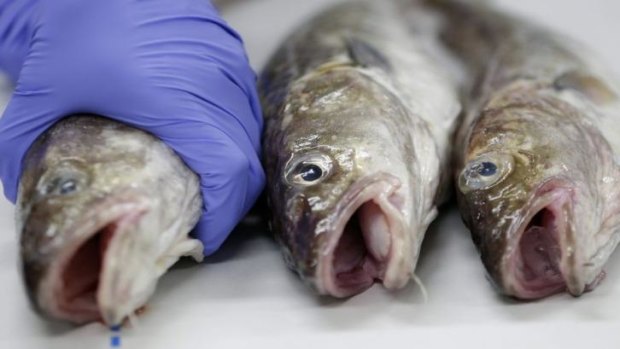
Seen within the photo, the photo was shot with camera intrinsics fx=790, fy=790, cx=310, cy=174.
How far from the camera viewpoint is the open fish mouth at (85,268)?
1645 millimetres

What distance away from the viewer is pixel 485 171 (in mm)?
1948

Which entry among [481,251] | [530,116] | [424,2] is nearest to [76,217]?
[481,251]

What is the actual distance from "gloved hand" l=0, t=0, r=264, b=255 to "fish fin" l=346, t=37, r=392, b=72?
51 centimetres

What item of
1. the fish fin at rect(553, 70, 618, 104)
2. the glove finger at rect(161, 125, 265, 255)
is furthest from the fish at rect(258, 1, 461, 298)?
the fish fin at rect(553, 70, 618, 104)

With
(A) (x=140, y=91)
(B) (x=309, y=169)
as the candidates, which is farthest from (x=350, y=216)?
A: (A) (x=140, y=91)

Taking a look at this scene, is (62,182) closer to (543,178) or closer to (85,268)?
(85,268)

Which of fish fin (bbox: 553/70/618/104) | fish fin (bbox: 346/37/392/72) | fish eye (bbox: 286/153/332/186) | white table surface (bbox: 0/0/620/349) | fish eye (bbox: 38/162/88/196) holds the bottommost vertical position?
white table surface (bbox: 0/0/620/349)

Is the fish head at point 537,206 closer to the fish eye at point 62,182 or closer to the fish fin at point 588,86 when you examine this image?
the fish fin at point 588,86

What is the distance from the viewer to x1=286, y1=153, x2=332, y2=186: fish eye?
74.7 inches

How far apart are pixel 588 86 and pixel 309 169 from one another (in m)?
1.01

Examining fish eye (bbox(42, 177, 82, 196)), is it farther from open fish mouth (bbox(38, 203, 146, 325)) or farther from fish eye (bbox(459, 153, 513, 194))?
fish eye (bbox(459, 153, 513, 194))

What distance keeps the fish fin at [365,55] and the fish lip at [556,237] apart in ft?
2.65

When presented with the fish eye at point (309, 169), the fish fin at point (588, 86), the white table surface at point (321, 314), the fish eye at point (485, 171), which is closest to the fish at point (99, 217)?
the white table surface at point (321, 314)

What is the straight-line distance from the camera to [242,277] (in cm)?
209
